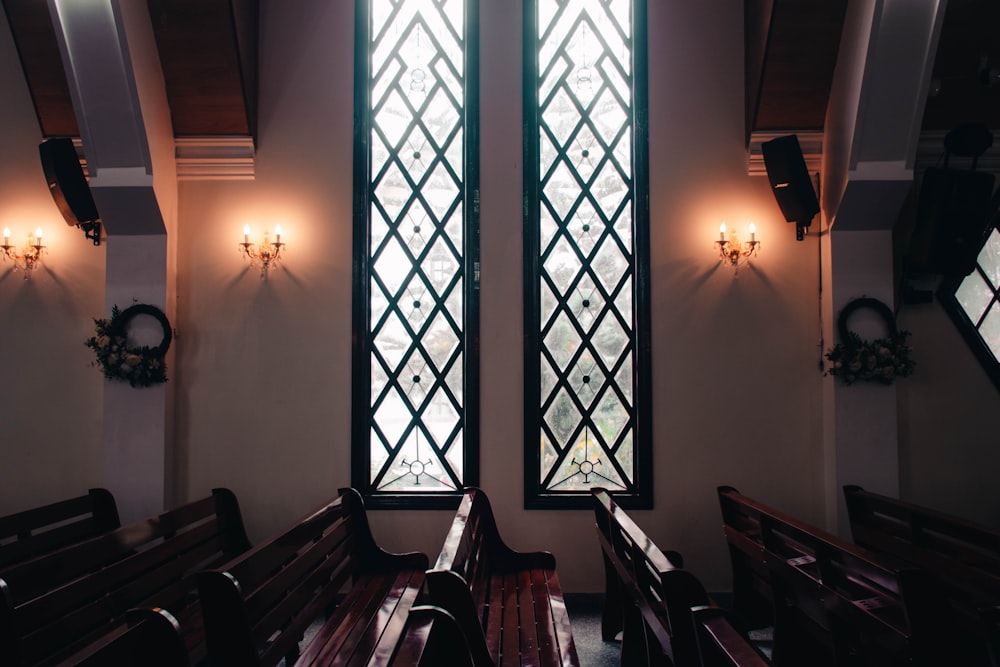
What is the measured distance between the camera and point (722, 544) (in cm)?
409

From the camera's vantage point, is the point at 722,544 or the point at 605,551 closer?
the point at 605,551

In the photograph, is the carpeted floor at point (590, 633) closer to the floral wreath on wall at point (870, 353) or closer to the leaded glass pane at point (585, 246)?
the leaded glass pane at point (585, 246)

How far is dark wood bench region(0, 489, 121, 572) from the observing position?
289cm

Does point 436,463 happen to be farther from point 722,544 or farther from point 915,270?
point 915,270

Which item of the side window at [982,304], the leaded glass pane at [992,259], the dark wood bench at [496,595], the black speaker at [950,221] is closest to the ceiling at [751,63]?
the black speaker at [950,221]

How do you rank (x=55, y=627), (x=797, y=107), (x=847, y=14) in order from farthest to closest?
1. (x=797, y=107)
2. (x=847, y=14)
3. (x=55, y=627)

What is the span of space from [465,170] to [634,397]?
1.75 metres

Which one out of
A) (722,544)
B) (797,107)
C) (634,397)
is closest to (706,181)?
(797,107)

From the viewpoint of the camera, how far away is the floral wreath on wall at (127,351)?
3.92 metres

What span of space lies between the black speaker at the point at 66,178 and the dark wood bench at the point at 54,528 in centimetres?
167

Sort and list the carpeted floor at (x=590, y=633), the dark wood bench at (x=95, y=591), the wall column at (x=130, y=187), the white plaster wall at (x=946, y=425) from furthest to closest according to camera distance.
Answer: the white plaster wall at (x=946, y=425), the wall column at (x=130, y=187), the carpeted floor at (x=590, y=633), the dark wood bench at (x=95, y=591)

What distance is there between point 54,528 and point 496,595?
86.1 inches

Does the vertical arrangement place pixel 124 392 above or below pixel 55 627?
above

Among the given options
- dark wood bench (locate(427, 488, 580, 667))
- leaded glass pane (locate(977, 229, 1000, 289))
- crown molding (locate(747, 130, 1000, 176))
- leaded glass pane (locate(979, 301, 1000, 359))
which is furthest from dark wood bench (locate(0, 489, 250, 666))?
leaded glass pane (locate(977, 229, 1000, 289))
